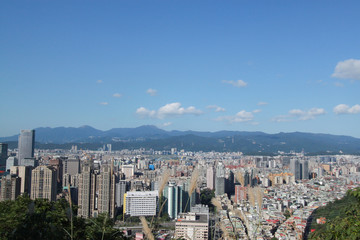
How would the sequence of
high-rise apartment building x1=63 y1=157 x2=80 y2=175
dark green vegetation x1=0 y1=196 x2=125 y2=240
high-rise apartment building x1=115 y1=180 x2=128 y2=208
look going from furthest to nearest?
high-rise apartment building x1=63 y1=157 x2=80 y2=175 → high-rise apartment building x1=115 y1=180 x2=128 y2=208 → dark green vegetation x1=0 y1=196 x2=125 y2=240

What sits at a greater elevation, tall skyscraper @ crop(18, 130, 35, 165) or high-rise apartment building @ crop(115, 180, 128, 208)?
tall skyscraper @ crop(18, 130, 35, 165)

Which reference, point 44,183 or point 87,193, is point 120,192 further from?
point 44,183

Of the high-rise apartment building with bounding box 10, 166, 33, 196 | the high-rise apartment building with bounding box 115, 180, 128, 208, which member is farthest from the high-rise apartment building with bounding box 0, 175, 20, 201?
the high-rise apartment building with bounding box 115, 180, 128, 208

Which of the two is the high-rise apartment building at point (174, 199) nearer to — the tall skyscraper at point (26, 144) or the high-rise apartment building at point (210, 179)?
the high-rise apartment building at point (210, 179)

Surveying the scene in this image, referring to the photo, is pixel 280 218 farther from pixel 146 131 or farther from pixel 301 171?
pixel 146 131

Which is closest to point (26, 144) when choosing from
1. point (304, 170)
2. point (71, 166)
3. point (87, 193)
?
point (71, 166)

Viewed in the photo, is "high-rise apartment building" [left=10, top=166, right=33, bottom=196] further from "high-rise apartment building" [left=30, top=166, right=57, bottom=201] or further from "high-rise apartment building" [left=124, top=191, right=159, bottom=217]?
"high-rise apartment building" [left=124, top=191, right=159, bottom=217]

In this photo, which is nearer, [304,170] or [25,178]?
[25,178]
